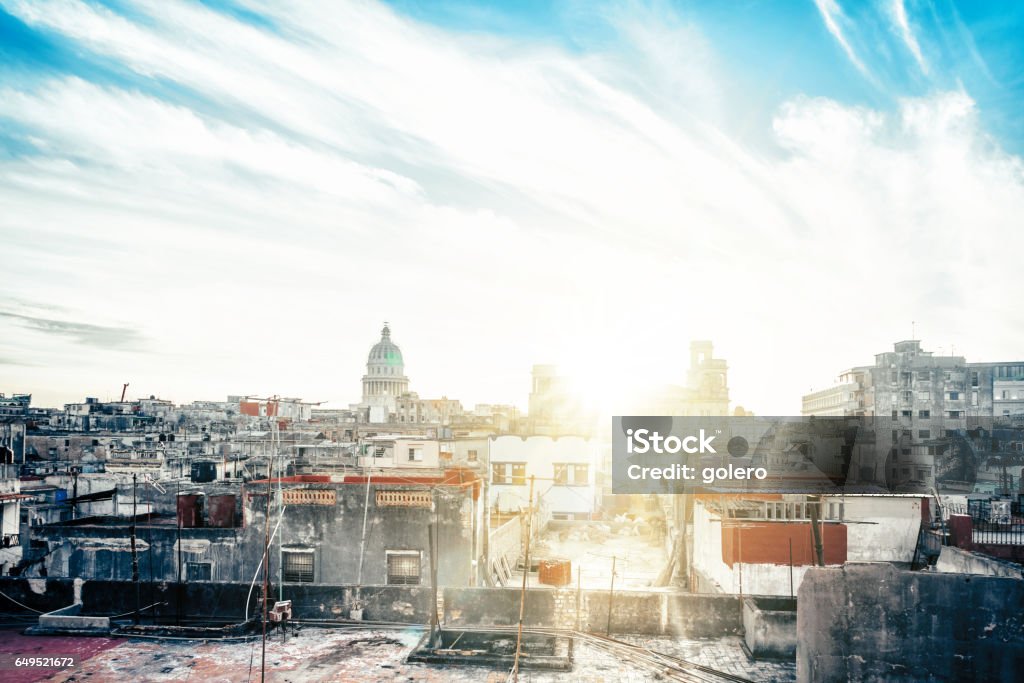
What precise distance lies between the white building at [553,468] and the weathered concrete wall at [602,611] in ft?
71.5

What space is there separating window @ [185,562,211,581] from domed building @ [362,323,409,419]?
120246 millimetres

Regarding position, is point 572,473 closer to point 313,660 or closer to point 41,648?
point 313,660

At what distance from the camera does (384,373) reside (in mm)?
145125

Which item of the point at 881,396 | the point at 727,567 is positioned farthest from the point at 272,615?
the point at 881,396

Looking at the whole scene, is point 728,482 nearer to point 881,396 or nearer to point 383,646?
point 383,646

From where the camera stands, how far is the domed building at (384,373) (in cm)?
14300

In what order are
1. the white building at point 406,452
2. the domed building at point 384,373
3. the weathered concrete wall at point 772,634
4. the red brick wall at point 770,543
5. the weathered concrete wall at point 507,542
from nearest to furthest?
the weathered concrete wall at point 772,634 → the red brick wall at point 770,543 → the weathered concrete wall at point 507,542 → the white building at point 406,452 → the domed building at point 384,373

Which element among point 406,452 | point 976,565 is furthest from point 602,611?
point 406,452

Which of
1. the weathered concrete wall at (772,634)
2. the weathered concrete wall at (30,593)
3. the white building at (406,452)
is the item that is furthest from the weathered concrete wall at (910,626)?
the white building at (406,452)

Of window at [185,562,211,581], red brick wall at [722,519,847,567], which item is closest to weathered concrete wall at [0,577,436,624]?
window at [185,562,211,581]

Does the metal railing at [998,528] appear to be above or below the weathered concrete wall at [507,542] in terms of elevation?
above

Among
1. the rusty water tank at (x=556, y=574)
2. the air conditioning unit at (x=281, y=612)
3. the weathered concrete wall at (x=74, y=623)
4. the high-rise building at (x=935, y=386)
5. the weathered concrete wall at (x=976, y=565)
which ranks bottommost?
the rusty water tank at (x=556, y=574)

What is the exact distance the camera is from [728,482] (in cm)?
2567

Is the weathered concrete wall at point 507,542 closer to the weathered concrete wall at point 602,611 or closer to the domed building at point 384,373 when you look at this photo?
the weathered concrete wall at point 602,611
